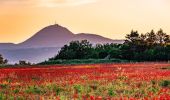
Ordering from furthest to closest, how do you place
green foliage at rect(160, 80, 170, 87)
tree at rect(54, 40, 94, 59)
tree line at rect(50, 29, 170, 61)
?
1. tree at rect(54, 40, 94, 59)
2. tree line at rect(50, 29, 170, 61)
3. green foliage at rect(160, 80, 170, 87)

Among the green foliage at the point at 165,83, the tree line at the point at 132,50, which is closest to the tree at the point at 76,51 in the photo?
the tree line at the point at 132,50

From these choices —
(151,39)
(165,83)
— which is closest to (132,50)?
(151,39)

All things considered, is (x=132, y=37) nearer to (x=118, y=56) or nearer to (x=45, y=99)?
(x=118, y=56)

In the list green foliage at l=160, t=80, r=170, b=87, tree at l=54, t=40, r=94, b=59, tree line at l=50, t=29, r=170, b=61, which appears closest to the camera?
green foliage at l=160, t=80, r=170, b=87

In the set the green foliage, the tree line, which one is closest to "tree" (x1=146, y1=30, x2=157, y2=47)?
the tree line

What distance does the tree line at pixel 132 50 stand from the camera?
84938 millimetres

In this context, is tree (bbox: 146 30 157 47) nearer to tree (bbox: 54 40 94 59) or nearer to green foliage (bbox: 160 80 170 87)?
tree (bbox: 54 40 94 59)

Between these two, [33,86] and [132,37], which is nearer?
[33,86]

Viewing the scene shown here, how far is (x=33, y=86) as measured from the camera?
2162cm

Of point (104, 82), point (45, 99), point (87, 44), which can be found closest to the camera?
point (45, 99)

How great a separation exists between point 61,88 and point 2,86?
4.13m

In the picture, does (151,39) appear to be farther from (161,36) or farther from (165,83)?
(165,83)

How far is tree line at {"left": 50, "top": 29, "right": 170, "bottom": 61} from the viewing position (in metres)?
84.9

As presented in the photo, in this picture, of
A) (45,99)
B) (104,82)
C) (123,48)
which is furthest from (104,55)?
(45,99)
